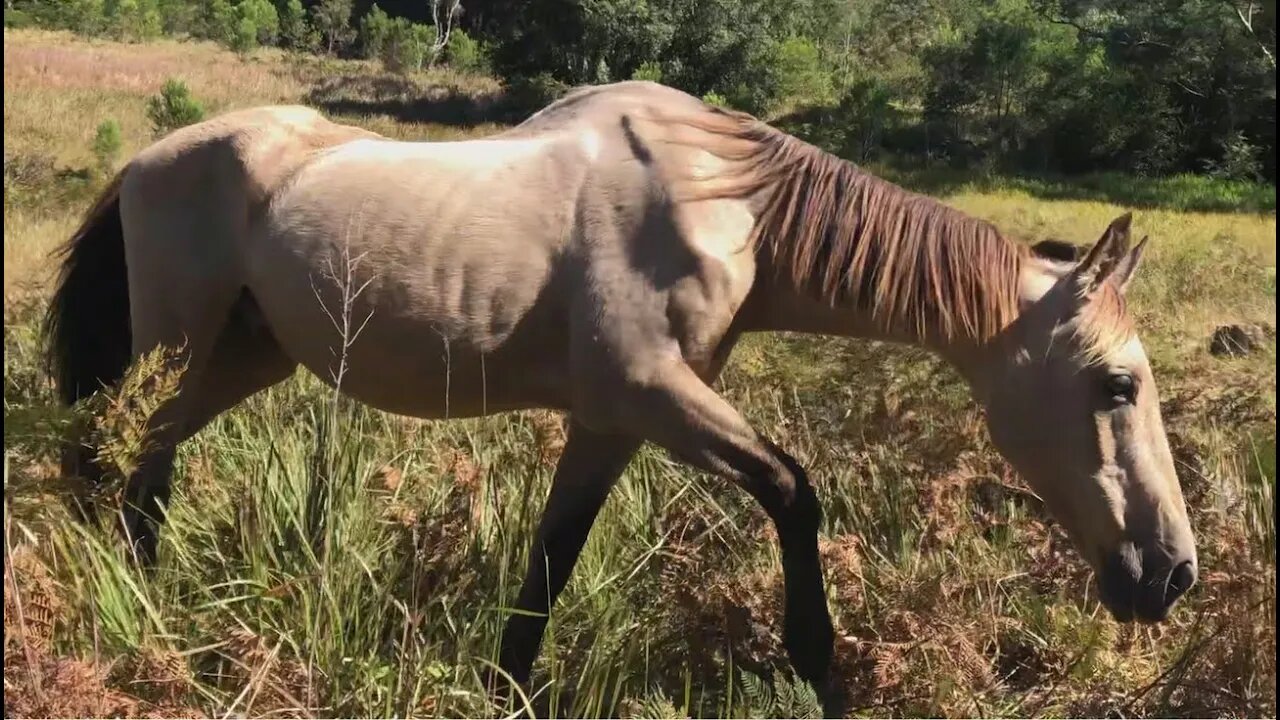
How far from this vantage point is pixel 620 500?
358 centimetres

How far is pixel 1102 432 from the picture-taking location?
2521 millimetres

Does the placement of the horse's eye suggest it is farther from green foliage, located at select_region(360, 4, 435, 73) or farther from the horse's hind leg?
green foliage, located at select_region(360, 4, 435, 73)

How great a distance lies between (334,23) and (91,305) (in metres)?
42.6

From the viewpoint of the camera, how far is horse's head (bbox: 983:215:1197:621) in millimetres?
2477

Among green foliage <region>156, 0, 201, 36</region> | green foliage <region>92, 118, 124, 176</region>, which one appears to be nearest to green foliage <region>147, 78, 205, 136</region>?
green foliage <region>92, 118, 124, 176</region>

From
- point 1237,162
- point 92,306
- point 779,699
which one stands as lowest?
point 1237,162

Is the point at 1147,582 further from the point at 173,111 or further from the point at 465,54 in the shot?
the point at 465,54

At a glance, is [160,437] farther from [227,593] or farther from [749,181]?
[749,181]

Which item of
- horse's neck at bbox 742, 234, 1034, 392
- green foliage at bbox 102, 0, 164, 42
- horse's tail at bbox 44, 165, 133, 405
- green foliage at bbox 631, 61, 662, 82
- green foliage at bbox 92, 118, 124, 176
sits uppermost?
horse's neck at bbox 742, 234, 1034, 392

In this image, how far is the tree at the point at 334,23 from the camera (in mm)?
41531

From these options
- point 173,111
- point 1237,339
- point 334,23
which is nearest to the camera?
point 1237,339

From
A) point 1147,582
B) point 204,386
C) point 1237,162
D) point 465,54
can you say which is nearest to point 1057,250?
point 1147,582

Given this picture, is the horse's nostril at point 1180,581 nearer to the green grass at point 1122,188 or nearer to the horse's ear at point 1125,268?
the horse's ear at point 1125,268

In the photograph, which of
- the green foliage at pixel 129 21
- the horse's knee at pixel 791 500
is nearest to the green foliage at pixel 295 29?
the green foliage at pixel 129 21
